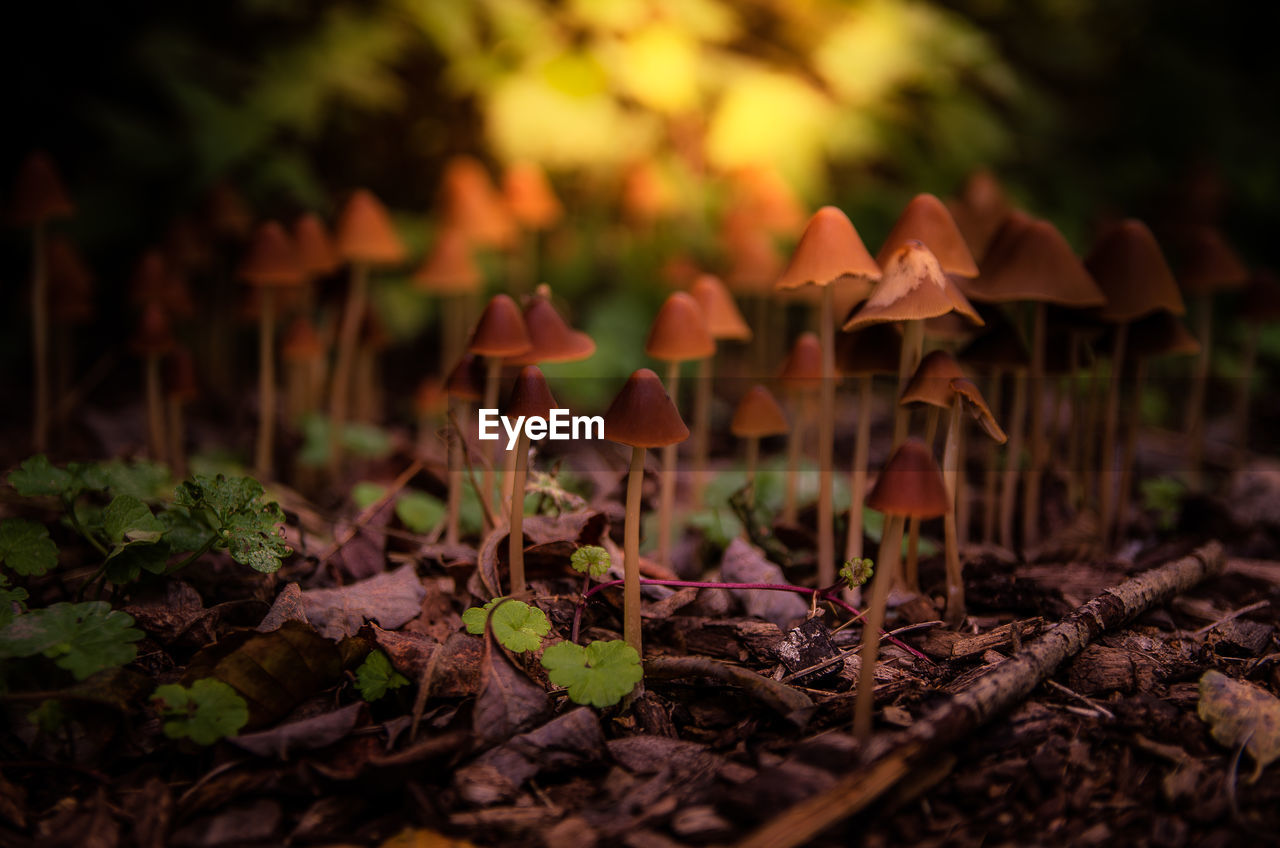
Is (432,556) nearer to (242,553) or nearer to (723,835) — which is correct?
(242,553)

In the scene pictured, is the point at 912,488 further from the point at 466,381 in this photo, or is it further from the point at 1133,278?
the point at 1133,278

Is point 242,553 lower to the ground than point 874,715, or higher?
higher

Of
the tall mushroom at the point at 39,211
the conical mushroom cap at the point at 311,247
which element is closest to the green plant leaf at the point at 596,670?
the conical mushroom cap at the point at 311,247

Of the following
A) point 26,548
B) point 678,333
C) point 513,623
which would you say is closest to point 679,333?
point 678,333

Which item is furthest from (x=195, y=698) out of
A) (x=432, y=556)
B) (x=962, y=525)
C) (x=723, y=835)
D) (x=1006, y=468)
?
(x=1006, y=468)

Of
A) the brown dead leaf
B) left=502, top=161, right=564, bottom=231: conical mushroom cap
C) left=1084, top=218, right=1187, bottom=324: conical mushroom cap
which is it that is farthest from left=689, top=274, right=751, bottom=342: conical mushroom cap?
left=502, top=161, right=564, bottom=231: conical mushroom cap

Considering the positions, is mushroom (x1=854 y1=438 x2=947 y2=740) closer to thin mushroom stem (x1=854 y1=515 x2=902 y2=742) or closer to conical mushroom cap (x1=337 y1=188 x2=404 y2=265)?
thin mushroom stem (x1=854 y1=515 x2=902 y2=742)
